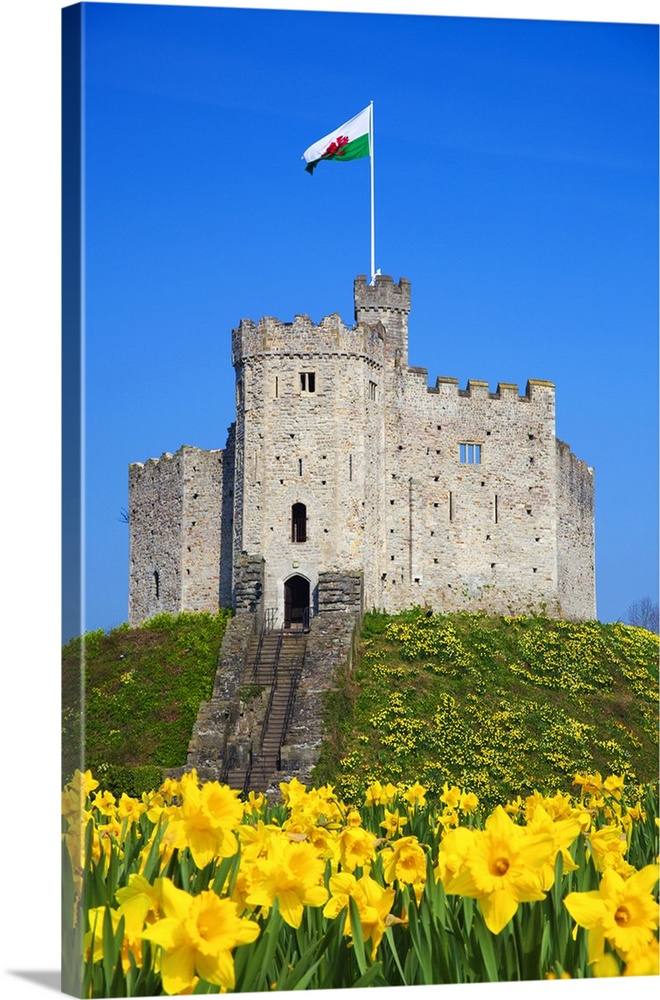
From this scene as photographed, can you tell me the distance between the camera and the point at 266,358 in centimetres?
3616

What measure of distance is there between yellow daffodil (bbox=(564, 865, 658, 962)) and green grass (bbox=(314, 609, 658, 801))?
1824cm

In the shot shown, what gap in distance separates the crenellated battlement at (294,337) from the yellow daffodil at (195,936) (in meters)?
30.4

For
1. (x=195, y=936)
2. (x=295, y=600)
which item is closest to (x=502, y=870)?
(x=195, y=936)

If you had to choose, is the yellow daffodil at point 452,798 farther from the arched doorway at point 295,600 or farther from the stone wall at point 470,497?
the stone wall at point 470,497

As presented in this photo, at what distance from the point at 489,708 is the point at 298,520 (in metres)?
7.84

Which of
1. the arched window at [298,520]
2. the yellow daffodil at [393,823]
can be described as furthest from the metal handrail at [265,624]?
the yellow daffodil at [393,823]

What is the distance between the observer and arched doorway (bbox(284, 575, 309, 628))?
35.6m

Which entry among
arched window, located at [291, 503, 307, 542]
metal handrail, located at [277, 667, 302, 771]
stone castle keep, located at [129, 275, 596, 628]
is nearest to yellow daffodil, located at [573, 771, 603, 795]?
metal handrail, located at [277, 667, 302, 771]

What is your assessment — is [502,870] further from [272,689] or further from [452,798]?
[272,689]

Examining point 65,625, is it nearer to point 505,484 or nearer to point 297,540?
point 297,540

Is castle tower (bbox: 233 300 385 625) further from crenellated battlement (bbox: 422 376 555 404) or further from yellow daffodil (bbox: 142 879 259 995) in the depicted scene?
yellow daffodil (bbox: 142 879 259 995)

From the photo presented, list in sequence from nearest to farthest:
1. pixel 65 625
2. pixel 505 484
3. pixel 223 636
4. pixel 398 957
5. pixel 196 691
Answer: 1. pixel 398 957
2. pixel 65 625
3. pixel 196 691
4. pixel 223 636
5. pixel 505 484

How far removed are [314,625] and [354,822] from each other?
23.4 m
